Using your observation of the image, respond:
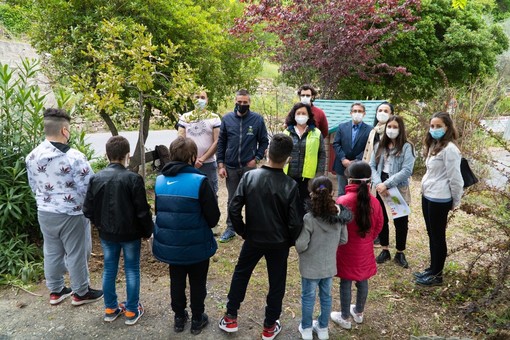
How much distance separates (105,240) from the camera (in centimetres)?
319

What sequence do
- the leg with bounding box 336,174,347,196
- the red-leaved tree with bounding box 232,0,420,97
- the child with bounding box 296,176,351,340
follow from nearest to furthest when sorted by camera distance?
the child with bounding box 296,176,351,340 < the leg with bounding box 336,174,347,196 < the red-leaved tree with bounding box 232,0,420,97

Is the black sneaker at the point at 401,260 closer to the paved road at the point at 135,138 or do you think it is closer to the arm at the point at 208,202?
the arm at the point at 208,202

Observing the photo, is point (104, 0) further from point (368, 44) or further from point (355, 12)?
point (368, 44)

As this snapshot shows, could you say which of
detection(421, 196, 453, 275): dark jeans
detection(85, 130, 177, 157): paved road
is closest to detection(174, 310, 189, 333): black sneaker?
detection(421, 196, 453, 275): dark jeans

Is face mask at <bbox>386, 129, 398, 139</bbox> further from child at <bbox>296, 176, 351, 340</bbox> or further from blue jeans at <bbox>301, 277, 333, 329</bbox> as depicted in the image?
blue jeans at <bbox>301, 277, 333, 329</bbox>

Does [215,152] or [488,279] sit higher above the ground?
[215,152]

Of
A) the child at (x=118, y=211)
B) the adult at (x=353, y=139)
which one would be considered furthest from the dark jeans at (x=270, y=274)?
the adult at (x=353, y=139)

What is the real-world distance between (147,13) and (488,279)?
6020mm

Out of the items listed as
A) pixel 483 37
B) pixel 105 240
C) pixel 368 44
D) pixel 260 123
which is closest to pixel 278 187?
pixel 105 240

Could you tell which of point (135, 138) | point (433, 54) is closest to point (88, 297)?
point (135, 138)

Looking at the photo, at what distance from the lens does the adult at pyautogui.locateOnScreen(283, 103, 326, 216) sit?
14.9ft

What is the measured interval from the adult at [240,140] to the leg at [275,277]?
1.70m

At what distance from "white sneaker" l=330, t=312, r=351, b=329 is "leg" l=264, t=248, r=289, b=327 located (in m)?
0.60

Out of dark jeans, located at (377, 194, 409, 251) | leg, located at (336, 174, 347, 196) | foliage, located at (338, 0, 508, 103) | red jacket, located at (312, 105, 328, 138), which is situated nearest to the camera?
dark jeans, located at (377, 194, 409, 251)
